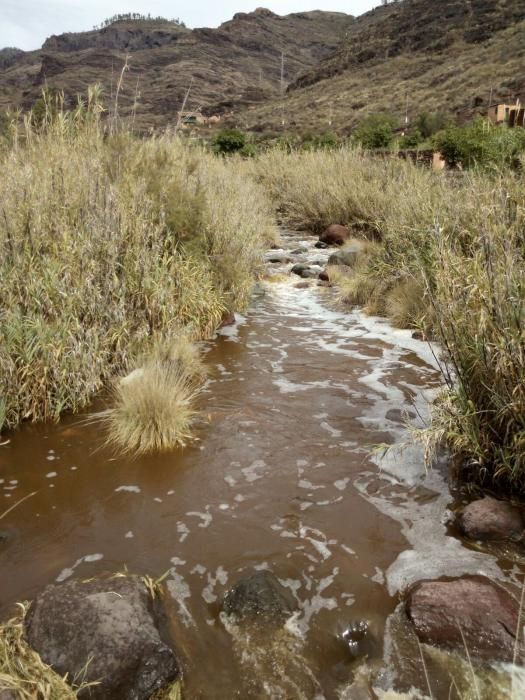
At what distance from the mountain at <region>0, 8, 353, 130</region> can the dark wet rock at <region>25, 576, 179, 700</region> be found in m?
58.1

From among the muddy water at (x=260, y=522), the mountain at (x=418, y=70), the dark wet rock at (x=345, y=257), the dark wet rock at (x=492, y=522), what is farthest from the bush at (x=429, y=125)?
the dark wet rock at (x=492, y=522)

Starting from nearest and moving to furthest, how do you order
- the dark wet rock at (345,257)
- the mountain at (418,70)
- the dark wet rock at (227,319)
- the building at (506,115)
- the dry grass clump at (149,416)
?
the dry grass clump at (149,416) < the dark wet rock at (227,319) < the dark wet rock at (345,257) < the building at (506,115) < the mountain at (418,70)

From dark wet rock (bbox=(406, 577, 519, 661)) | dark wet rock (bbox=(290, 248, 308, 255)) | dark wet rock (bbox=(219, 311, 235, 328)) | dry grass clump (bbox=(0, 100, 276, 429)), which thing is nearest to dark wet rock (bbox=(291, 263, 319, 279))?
dark wet rock (bbox=(290, 248, 308, 255))

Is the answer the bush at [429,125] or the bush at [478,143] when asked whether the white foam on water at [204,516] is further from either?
the bush at [429,125]

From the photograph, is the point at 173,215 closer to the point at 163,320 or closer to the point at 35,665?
the point at 163,320

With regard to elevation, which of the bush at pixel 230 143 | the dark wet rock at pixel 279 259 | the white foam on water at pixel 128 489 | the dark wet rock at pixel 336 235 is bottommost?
the white foam on water at pixel 128 489

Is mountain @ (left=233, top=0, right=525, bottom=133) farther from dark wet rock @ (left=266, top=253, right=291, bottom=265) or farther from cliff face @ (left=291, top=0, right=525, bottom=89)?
dark wet rock @ (left=266, top=253, right=291, bottom=265)

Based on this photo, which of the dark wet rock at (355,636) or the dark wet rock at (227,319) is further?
the dark wet rock at (227,319)

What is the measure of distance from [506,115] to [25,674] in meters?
20.0

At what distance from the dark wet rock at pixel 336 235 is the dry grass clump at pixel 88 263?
16.4ft

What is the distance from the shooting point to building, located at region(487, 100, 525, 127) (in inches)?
653

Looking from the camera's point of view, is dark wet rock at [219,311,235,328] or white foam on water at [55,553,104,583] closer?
white foam on water at [55,553,104,583]

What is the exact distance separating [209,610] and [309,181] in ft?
36.3

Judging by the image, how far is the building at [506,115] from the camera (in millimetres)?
16594
